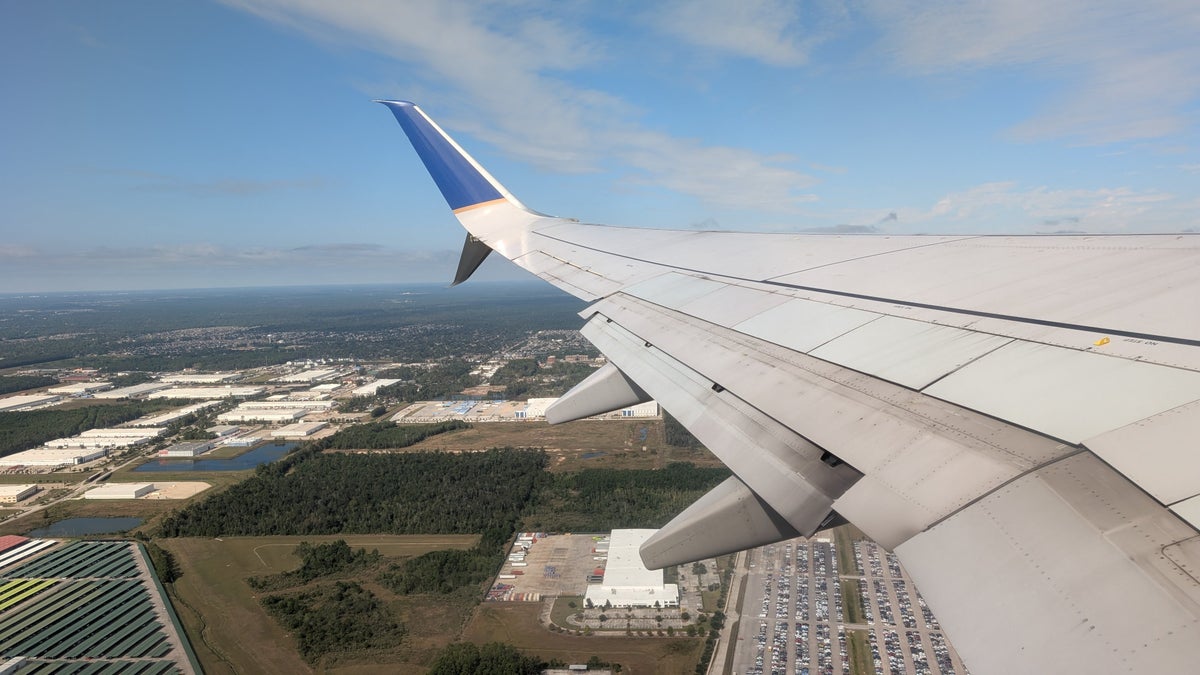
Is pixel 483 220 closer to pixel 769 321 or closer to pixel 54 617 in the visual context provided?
pixel 769 321

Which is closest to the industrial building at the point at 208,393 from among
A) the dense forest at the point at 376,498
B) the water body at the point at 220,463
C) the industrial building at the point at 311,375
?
the industrial building at the point at 311,375

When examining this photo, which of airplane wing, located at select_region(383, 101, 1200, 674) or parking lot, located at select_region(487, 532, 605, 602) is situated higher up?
airplane wing, located at select_region(383, 101, 1200, 674)

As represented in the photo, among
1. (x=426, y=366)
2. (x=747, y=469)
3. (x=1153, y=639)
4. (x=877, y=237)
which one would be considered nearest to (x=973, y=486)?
(x=1153, y=639)

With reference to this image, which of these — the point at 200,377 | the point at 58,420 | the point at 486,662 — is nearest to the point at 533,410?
the point at 486,662

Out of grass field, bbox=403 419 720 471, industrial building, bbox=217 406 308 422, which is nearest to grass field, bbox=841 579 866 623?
grass field, bbox=403 419 720 471

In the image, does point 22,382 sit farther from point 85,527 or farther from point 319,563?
point 319,563

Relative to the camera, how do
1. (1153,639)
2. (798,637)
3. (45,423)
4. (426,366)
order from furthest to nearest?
(426,366) < (45,423) < (798,637) < (1153,639)

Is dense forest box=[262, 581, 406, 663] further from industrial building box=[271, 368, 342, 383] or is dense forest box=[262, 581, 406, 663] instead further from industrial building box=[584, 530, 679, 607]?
industrial building box=[271, 368, 342, 383]
